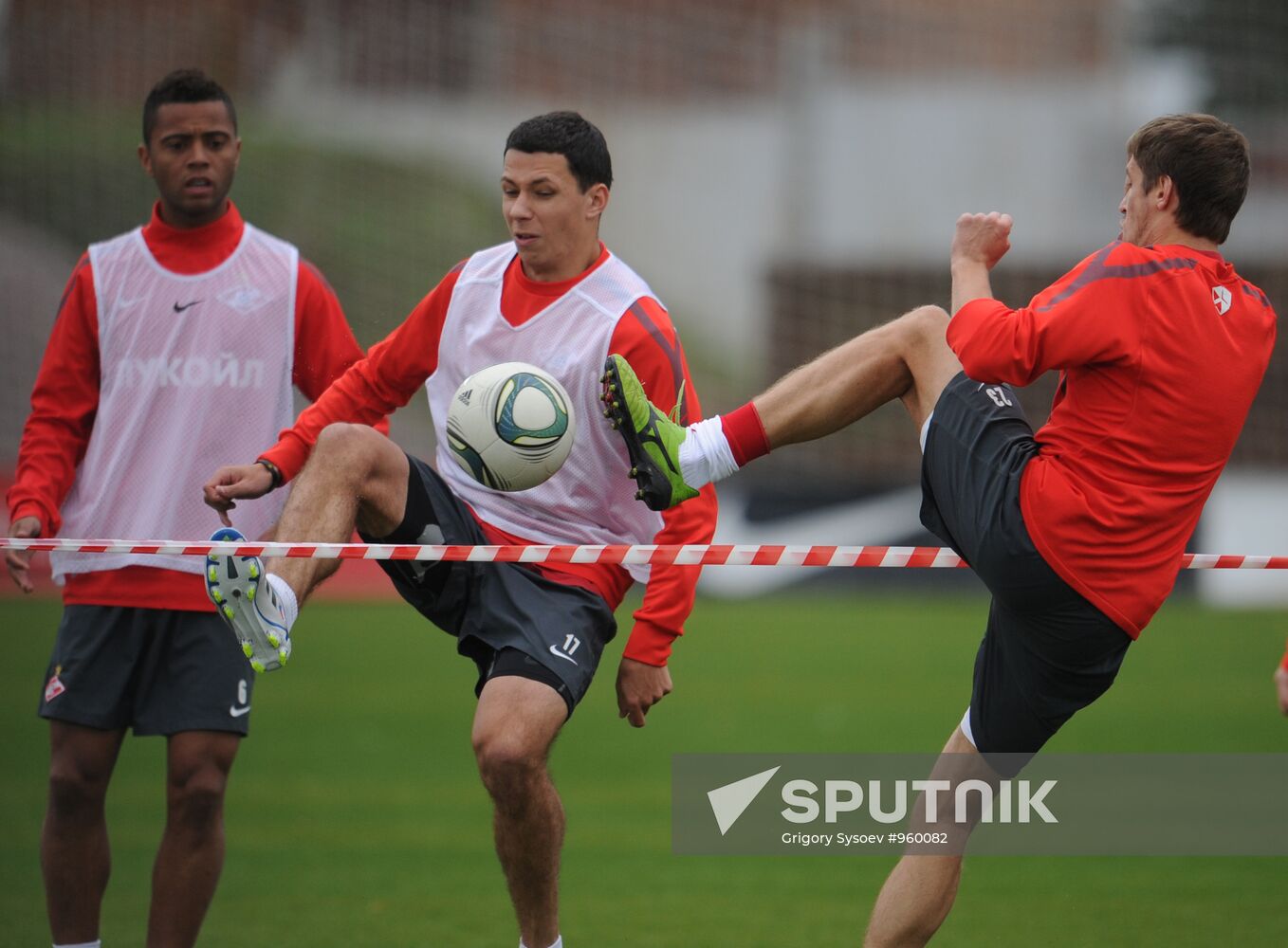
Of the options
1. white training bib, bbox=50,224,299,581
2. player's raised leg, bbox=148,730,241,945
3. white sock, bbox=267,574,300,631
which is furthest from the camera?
white training bib, bbox=50,224,299,581

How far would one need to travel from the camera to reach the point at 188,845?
17.0 feet

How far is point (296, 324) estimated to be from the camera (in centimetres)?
555

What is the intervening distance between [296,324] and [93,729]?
4.81ft

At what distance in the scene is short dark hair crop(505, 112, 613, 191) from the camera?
518 centimetres

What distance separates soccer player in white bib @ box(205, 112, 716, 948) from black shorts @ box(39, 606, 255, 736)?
60 cm

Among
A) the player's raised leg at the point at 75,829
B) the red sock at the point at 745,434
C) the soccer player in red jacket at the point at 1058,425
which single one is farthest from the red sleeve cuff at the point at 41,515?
the red sock at the point at 745,434

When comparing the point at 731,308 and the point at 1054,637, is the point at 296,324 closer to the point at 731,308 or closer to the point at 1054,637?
the point at 1054,637

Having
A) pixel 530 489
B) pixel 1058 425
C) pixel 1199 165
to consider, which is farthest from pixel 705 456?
pixel 1199 165

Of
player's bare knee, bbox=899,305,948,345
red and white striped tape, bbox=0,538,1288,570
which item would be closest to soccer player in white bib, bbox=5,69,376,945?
red and white striped tape, bbox=0,538,1288,570

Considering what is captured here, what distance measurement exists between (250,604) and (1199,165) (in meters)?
2.74

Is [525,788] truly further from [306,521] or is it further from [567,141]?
[567,141]

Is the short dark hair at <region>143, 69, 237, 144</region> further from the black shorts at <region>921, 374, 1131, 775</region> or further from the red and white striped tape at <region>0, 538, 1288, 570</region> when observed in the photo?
the black shorts at <region>921, 374, 1131, 775</region>

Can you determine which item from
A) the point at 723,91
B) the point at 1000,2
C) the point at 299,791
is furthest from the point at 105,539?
the point at 1000,2

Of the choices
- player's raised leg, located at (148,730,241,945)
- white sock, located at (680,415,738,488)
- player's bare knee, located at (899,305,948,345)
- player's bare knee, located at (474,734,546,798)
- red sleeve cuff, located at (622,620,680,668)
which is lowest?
player's raised leg, located at (148,730,241,945)
